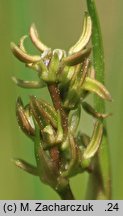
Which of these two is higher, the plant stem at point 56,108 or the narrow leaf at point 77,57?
the narrow leaf at point 77,57

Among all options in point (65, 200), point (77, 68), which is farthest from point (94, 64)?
point (65, 200)

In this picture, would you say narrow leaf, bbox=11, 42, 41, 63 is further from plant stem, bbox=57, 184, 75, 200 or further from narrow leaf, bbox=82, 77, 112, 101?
plant stem, bbox=57, 184, 75, 200

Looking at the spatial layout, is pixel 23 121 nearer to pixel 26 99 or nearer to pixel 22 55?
pixel 22 55

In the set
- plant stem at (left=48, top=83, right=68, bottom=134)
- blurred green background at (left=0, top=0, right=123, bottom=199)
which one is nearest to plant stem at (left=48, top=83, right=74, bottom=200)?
plant stem at (left=48, top=83, right=68, bottom=134)

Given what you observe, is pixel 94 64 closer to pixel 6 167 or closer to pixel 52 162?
pixel 52 162

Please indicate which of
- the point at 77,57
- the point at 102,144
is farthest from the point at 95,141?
the point at 77,57

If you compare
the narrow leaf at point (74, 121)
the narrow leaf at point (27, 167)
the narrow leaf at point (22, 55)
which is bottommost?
the narrow leaf at point (27, 167)

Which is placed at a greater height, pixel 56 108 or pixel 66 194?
pixel 56 108

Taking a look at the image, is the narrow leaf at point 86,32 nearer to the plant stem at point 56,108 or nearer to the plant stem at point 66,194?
the plant stem at point 56,108

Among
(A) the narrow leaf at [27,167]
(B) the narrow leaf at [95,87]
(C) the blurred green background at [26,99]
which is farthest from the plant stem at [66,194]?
(C) the blurred green background at [26,99]
